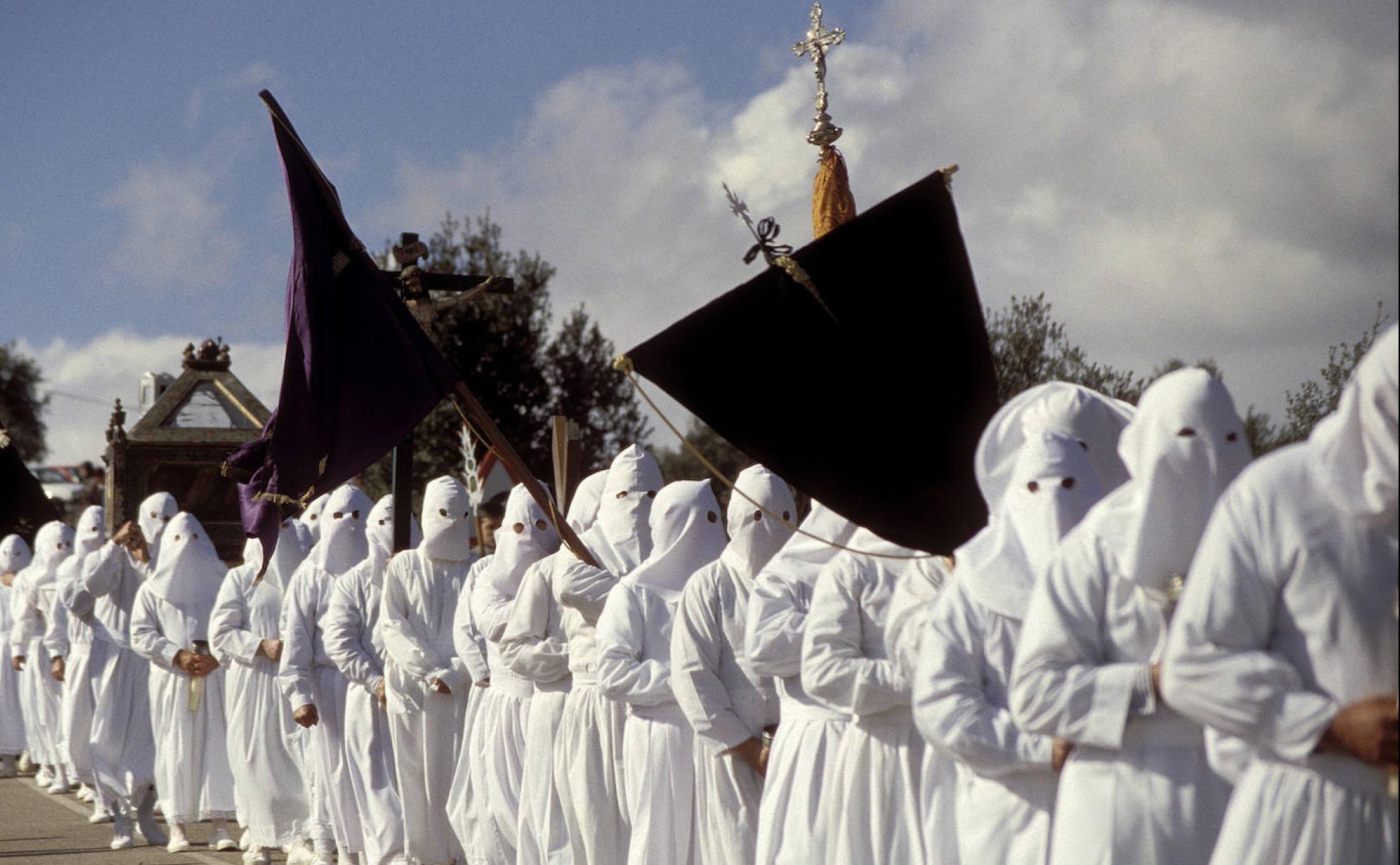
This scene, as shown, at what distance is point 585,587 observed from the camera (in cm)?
992

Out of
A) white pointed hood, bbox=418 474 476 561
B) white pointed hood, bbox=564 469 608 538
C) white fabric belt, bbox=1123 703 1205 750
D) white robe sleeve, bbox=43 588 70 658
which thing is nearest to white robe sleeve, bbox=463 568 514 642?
white pointed hood, bbox=564 469 608 538

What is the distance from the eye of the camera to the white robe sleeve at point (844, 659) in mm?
7125

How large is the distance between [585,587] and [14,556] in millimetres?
15873

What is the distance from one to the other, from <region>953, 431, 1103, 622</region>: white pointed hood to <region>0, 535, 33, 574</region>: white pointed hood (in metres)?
19.5

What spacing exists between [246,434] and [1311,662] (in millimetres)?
24269

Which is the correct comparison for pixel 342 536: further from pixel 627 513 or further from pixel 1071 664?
pixel 1071 664

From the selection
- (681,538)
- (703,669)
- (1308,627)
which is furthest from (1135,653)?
(681,538)

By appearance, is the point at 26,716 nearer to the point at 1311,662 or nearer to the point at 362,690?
the point at 362,690

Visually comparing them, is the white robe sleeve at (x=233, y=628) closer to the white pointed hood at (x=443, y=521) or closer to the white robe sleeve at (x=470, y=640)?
the white pointed hood at (x=443, y=521)

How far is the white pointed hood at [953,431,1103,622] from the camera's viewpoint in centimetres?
583

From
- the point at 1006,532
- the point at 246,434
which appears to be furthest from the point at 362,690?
the point at 246,434

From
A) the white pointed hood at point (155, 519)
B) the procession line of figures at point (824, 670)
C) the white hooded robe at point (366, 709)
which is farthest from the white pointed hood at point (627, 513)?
the white pointed hood at point (155, 519)

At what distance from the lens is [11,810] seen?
17.8 meters

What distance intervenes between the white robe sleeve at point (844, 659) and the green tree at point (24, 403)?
69.4 m
